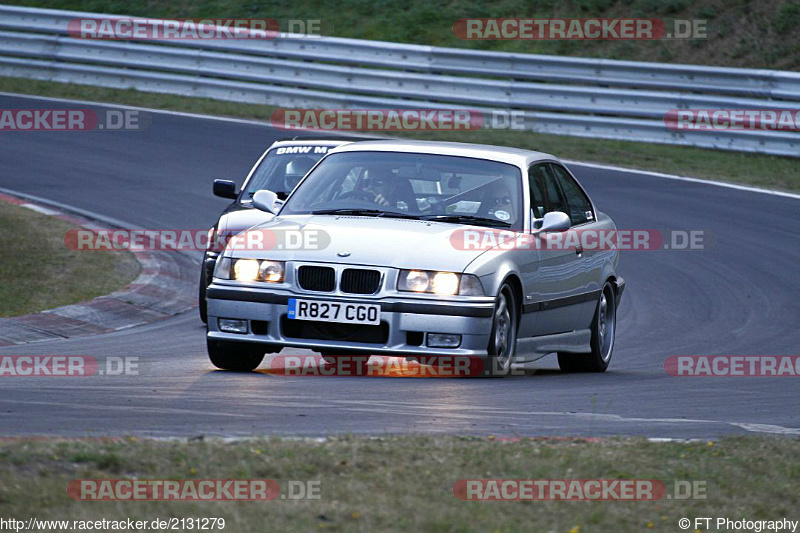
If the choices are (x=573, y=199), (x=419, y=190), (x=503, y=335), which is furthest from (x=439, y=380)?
(x=573, y=199)

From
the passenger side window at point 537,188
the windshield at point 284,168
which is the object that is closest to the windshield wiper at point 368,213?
the passenger side window at point 537,188

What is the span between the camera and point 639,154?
65.3 feet

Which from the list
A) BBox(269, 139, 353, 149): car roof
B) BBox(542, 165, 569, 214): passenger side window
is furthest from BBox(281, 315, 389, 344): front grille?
BBox(269, 139, 353, 149): car roof

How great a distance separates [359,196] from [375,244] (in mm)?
924

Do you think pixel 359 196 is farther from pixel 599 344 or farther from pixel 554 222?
pixel 599 344

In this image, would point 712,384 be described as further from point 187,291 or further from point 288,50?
point 288,50

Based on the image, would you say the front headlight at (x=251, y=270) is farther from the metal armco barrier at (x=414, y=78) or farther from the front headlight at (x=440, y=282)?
the metal armco barrier at (x=414, y=78)

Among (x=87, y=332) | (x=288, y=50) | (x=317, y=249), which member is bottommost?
(x=87, y=332)

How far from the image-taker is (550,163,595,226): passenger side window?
964cm

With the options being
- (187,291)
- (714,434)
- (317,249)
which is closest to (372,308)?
(317,249)

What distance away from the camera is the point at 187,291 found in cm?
1230

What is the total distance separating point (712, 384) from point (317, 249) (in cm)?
278

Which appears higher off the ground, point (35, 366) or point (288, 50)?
point (288, 50)

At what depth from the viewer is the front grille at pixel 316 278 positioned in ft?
25.4
